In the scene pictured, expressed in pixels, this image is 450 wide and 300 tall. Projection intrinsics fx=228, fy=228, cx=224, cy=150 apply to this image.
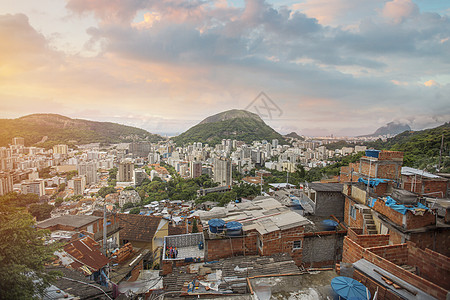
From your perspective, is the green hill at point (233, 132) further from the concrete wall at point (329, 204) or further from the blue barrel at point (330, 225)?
the blue barrel at point (330, 225)

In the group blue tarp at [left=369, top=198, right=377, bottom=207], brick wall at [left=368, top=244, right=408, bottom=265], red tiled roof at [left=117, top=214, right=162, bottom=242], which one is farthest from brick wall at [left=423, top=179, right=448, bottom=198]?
red tiled roof at [left=117, top=214, right=162, bottom=242]

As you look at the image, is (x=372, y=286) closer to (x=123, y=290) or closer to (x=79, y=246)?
(x=123, y=290)

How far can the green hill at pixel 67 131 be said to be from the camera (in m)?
25.4

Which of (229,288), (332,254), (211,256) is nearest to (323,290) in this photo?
(229,288)

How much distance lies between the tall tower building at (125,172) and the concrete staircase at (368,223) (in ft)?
127

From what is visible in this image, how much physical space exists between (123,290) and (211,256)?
2173mm

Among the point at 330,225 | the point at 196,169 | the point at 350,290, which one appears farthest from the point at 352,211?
the point at 196,169

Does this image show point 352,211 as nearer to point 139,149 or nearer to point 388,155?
point 388,155

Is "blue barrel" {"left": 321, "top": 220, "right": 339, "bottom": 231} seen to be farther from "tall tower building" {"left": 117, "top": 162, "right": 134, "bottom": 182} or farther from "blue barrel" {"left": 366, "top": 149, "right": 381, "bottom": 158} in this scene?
"tall tower building" {"left": 117, "top": 162, "right": 134, "bottom": 182}

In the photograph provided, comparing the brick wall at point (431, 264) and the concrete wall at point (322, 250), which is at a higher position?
the brick wall at point (431, 264)

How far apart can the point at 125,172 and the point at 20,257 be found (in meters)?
38.5

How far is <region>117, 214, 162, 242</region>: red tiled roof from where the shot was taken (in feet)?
30.0

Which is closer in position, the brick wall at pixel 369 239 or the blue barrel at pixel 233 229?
the brick wall at pixel 369 239

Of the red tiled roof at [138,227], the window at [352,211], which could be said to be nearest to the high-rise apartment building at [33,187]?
the red tiled roof at [138,227]
